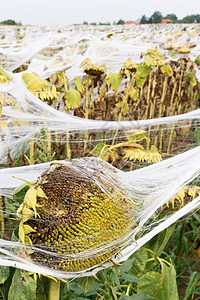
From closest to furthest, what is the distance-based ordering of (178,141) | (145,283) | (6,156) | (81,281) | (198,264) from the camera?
(81,281) → (145,283) → (6,156) → (198,264) → (178,141)

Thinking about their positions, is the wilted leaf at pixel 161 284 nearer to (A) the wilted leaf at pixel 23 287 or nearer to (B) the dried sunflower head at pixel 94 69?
(A) the wilted leaf at pixel 23 287

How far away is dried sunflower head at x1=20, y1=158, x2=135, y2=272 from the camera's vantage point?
20.1 inches

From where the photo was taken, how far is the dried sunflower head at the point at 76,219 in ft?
1.68

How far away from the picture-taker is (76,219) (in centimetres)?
52

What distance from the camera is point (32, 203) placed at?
18.8 inches

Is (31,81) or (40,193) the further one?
(31,81)

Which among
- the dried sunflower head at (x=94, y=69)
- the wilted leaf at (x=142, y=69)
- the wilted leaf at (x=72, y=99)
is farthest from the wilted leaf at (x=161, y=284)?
the wilted leaf at (x=142, y=69)

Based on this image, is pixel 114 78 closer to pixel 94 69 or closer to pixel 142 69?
pixel 142 69

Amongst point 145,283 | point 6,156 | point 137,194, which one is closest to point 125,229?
point 137,194

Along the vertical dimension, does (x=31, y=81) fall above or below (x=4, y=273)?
above

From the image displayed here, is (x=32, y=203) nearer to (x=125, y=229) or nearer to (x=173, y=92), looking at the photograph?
(x=125, y=229)

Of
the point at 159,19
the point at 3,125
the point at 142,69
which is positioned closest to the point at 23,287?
the point at 3,125

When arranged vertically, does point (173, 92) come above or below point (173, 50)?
below

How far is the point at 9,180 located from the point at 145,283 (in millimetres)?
425
